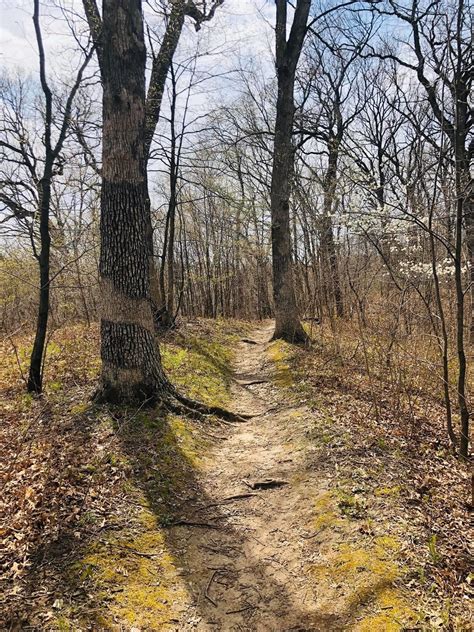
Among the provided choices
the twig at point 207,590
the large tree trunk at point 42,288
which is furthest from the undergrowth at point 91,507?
the large tree trunk at point 42,288

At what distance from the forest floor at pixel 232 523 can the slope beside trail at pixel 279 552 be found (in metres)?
0.01

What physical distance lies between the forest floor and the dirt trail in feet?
0.04

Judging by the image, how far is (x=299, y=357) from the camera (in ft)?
28.7

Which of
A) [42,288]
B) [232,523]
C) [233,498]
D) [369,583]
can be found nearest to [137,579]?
[232,523]

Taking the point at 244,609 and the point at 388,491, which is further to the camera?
the point at 388,491

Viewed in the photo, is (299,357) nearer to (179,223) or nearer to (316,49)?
(316,49)

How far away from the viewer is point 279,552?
3.34 metres

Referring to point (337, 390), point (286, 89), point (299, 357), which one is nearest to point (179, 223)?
point (286, 89)

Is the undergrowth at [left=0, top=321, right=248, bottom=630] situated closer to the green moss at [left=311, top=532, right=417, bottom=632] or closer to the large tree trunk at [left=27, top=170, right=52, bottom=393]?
the large tree trunk at [left=27, top=170, right=52, bottom=393]

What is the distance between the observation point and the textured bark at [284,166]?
32.5 ft

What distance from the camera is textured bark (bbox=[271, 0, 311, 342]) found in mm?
9898

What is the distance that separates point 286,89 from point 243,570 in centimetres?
1035

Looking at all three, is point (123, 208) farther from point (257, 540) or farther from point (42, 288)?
point (257, 540)

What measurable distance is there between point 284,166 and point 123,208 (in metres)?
5.86
